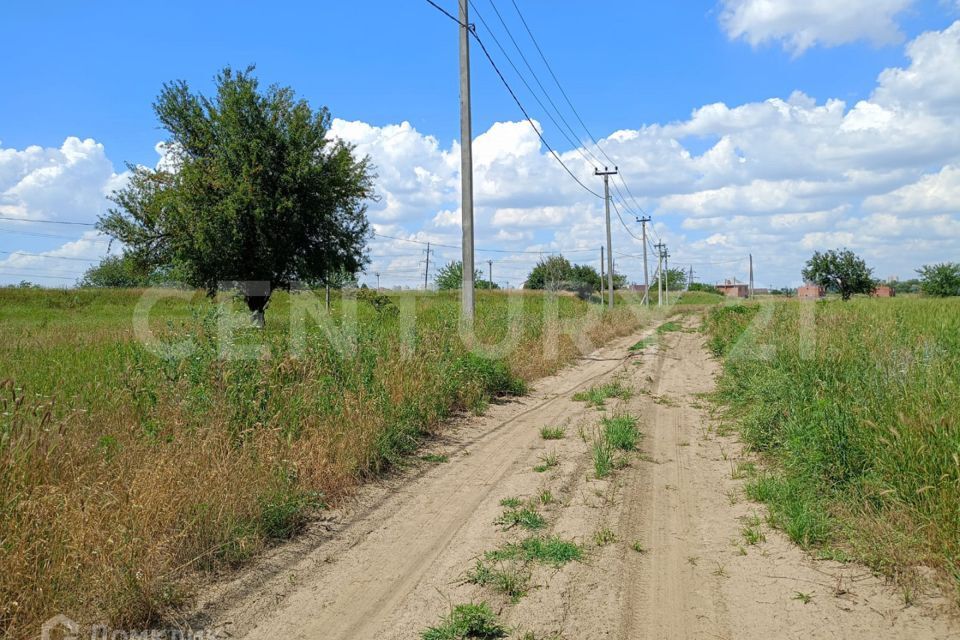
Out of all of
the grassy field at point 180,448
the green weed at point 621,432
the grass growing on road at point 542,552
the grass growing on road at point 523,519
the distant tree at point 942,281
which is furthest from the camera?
the distant tree at point 942,281

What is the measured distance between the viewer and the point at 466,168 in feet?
45.3

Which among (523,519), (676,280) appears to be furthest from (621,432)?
(676,280)

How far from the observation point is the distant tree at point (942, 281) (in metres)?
54.1

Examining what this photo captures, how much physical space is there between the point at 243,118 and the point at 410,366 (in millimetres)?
15608

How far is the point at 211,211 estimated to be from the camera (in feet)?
65.8

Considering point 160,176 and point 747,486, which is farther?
point 160,176

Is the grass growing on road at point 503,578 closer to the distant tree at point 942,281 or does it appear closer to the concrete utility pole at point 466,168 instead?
the concrete utility pole at point 466,168

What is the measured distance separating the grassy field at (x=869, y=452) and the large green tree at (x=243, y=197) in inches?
651

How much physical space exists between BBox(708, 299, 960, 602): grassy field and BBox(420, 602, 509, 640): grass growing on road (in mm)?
2433

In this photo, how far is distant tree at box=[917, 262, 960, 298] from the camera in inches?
2130

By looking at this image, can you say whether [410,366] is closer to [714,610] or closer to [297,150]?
[714,610]

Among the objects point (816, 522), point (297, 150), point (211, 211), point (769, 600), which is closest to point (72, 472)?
point (769, 600)

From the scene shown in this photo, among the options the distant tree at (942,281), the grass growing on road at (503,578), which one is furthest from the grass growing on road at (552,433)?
the distant tree at (942,281)

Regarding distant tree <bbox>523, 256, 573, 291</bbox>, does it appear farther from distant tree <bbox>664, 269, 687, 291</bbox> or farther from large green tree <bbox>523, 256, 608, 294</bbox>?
distant tree <bbox>664, 269, 687, 291</bbox>
